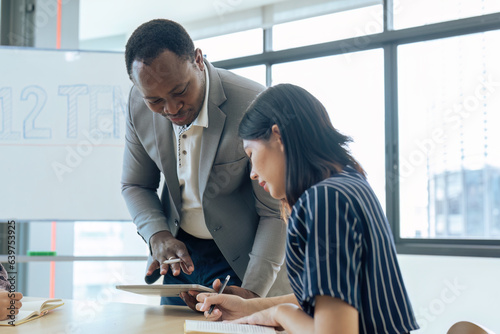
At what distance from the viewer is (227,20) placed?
12.8ft

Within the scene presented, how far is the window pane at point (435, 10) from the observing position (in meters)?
3.06

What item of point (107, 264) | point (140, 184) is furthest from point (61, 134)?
point (107, 264)

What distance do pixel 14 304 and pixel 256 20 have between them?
293 centimetres

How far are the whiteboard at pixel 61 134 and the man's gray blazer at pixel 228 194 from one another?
1.14m

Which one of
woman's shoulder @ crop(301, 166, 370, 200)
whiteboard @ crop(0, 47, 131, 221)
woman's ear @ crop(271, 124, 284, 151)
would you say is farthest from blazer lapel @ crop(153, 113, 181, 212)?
whiteboard @ crop(0, 47, 131, 221)

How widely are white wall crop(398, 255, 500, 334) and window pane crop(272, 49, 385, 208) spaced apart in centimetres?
50

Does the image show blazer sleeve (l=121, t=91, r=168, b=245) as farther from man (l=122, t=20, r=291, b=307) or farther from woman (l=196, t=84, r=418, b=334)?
woman (l=196, t=84, r=418, b=334)

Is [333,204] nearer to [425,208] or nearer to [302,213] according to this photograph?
[302,213]

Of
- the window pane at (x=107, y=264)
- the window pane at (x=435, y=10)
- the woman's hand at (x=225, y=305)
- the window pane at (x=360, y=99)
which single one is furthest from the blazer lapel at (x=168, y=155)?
the window pane at (x=107, y=264)

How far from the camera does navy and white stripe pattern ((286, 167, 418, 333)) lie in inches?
33.6

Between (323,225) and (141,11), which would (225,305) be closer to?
(323,225)

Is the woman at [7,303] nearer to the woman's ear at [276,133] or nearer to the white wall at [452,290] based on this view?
the woman's ear at [276,133]

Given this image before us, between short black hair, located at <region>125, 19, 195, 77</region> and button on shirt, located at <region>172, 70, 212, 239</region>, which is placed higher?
short black hair, located at <region>125, 19, 195, 77</region>

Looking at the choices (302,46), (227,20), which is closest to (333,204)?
(302,46)
